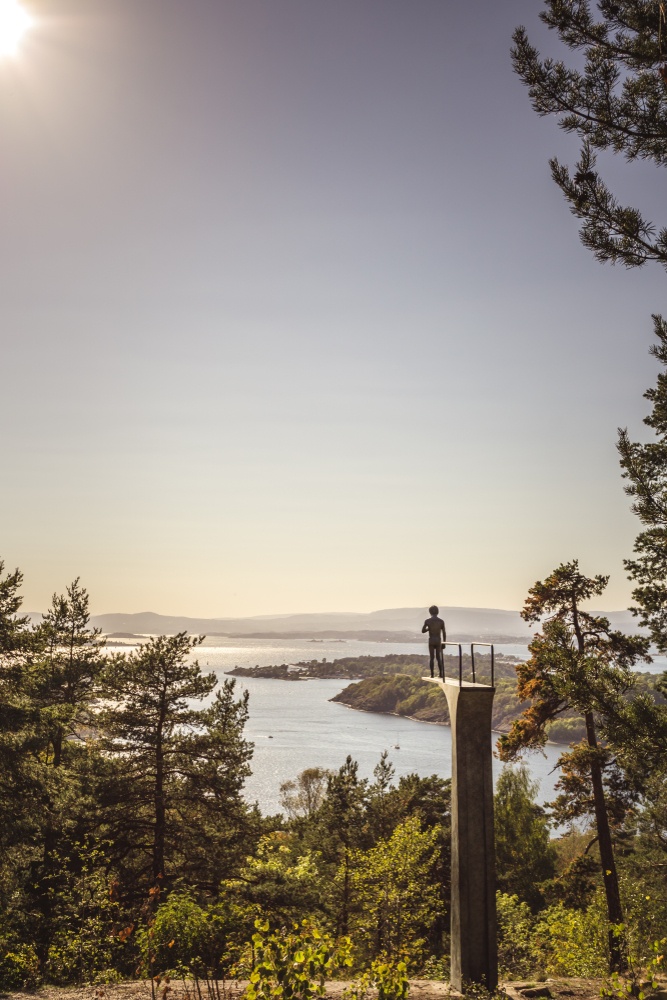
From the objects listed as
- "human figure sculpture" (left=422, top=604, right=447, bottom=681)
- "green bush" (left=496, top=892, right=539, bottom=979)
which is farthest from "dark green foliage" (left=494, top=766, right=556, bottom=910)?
"human figure sculpture" (left=422, top=604, right=447, bottom=681)

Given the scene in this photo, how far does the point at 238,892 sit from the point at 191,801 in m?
2.35

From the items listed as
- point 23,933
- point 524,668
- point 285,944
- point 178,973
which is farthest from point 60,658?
point 285,944

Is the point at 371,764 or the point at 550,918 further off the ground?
the point at 550,918

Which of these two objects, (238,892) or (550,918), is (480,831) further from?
(550,918)

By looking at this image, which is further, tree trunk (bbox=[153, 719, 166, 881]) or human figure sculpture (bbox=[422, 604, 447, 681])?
tree trunk (bbox=[153, 719, 166, 881])

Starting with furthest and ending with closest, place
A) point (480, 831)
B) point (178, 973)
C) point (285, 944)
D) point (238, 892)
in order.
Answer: point (238, 892)
point (480, 831)
point (178, 973)
point (285, 944)

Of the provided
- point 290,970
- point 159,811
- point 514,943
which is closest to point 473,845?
point 290,970

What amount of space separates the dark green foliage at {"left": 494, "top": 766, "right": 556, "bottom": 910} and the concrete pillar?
2126 cm

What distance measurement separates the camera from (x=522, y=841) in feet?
100

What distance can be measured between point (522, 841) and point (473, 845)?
25967 millimetres

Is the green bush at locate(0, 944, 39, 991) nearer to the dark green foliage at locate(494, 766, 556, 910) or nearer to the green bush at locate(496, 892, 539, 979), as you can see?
the green bush at locate(496, 892, 539, 979)

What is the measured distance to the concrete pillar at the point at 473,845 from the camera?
8656mm

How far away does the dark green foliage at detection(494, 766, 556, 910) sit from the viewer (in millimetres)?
28062

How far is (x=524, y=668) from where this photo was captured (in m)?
13.3
